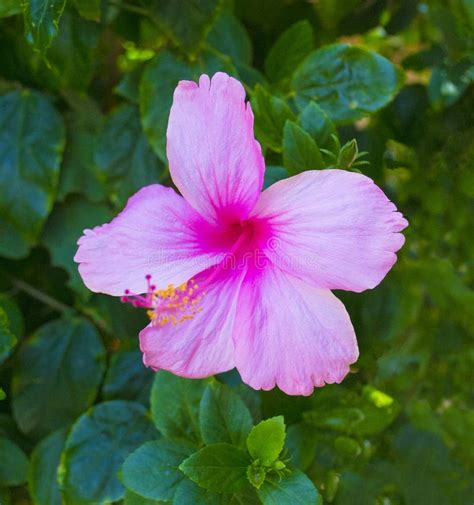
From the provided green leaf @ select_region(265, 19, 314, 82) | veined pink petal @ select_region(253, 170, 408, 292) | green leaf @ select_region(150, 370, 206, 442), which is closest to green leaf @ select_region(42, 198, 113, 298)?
green leaf @ select_region(150, 370, 206, 442)

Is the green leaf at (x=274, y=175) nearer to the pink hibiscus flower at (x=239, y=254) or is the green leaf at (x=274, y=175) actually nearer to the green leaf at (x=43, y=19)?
the pink hibiscus flower at (x=239, y=254)

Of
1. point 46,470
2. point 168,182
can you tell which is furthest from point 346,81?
point 46,470

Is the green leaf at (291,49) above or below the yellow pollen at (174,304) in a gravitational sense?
above

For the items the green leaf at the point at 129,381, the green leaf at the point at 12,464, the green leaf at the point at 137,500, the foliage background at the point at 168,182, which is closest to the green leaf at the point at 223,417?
the foliage background at the point at 168,182

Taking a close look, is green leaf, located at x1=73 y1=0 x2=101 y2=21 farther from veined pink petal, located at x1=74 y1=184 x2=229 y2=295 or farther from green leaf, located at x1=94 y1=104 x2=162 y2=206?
veined pink petal, located at x1=74 y1=184 x2=229 y2=295

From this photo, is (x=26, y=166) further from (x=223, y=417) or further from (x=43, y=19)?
(x=223, y=417)

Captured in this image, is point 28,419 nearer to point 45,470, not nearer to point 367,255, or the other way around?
point 45,470
